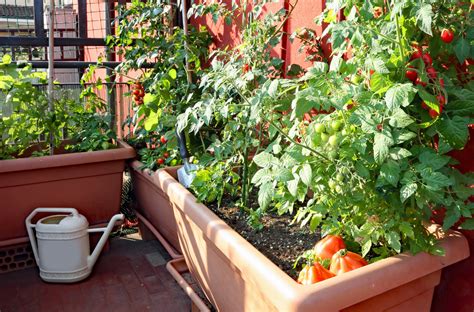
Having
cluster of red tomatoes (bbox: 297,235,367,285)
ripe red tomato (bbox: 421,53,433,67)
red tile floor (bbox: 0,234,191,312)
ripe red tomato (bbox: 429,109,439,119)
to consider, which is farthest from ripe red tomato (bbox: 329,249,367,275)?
red tile floor (bbox: 0,234,191,312)

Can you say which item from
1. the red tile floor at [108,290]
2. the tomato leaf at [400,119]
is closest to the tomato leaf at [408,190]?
the tomato leaf at [400,119]

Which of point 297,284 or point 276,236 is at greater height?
point 297,284

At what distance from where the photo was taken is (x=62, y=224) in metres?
2.44

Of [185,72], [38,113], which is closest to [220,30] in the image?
[185,72]

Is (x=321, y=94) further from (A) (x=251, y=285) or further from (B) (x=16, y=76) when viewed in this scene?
(B) (x=16, y=76)

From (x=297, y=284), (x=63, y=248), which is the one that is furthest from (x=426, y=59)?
(x=63, y=248)

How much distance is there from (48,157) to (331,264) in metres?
1.78

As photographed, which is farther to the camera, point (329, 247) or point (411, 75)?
point (329, 247)

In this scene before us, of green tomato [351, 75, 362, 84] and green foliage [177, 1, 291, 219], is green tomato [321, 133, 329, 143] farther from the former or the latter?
green foliage [177, 1, 291, 219]

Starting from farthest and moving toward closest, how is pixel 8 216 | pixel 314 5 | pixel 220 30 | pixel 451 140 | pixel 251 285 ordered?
1. pixel 220 30
2. pixel 8 216
3. pixel 314 5
4. pixel 251 285
5. pixel 451 140

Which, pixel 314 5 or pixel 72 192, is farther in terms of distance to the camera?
pixel 72 192

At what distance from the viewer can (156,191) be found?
107 inches

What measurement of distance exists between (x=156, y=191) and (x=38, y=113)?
0.80 metres

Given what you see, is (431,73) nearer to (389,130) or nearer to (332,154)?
(389,130)
